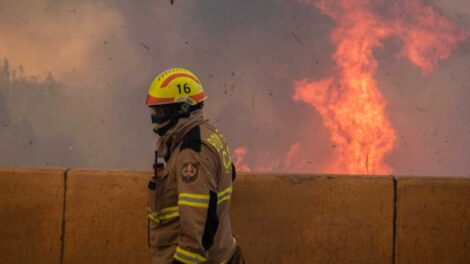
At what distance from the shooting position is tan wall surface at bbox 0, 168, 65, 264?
706cm

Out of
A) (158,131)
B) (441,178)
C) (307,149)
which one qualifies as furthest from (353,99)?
(158,131)

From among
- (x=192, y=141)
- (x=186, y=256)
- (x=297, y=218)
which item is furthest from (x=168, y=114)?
→ (x=297, y=218)

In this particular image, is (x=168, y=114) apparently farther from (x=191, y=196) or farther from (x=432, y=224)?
(x=432, y=224)

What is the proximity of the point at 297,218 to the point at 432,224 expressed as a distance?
1.29 metres

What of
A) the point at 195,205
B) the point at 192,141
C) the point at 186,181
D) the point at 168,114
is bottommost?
the point at 195,205

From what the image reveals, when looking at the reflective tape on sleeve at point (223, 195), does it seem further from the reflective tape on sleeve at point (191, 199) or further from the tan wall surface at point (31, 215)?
the tan wall surface at point (31, 215)

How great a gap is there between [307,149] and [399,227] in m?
17.4

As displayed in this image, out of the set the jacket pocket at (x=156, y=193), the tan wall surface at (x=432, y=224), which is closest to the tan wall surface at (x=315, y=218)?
the tan wall surface at (x=432, y=224)

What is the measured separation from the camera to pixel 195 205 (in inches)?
161

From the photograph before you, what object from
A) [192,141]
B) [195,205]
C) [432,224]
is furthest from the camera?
[432,224]

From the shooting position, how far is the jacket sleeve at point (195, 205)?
4090 mm

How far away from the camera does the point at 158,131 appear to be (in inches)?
175

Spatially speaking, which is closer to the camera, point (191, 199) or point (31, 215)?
point (191, 199)

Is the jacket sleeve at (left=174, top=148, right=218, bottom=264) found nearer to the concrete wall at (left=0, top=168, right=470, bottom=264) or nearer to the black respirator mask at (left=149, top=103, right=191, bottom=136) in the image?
the black respirator mask at (left=149, top=103, right=191, bottom=136)
